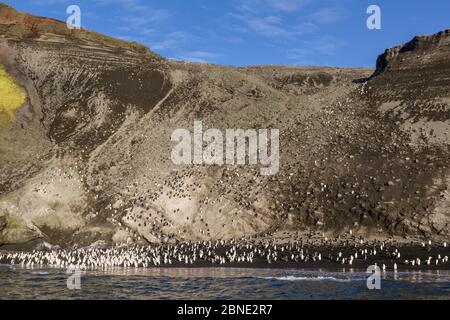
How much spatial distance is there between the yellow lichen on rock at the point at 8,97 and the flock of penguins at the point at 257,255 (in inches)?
1343

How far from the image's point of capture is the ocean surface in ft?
101

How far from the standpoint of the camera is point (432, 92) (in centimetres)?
7519

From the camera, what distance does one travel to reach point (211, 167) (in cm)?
6988

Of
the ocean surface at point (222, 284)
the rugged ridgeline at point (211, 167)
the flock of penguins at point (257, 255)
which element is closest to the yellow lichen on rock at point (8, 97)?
the rugged ridgeline at point (211, 167)

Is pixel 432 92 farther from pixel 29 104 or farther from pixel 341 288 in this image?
pixel 29 104

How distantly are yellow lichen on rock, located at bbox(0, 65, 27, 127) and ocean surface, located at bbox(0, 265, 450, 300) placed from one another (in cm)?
4590

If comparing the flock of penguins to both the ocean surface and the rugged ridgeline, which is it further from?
the rugged ridgeline

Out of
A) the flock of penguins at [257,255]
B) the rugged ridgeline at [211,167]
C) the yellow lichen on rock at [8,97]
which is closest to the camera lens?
the flock of penguins at [257,255]

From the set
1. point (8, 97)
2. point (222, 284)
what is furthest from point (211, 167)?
point (8, 97)

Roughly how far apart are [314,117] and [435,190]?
23.7 meters

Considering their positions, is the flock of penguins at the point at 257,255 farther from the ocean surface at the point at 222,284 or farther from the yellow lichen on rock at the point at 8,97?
the yellow lichen on rock at the point at 8,97

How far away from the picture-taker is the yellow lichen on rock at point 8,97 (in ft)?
278

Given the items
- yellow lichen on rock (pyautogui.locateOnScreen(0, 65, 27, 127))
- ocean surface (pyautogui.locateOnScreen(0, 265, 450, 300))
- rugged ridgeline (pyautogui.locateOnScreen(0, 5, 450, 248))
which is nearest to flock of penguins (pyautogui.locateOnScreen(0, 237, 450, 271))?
ocean surface (pyautogui.locateOnScreen(0, 265, 450, 300))
